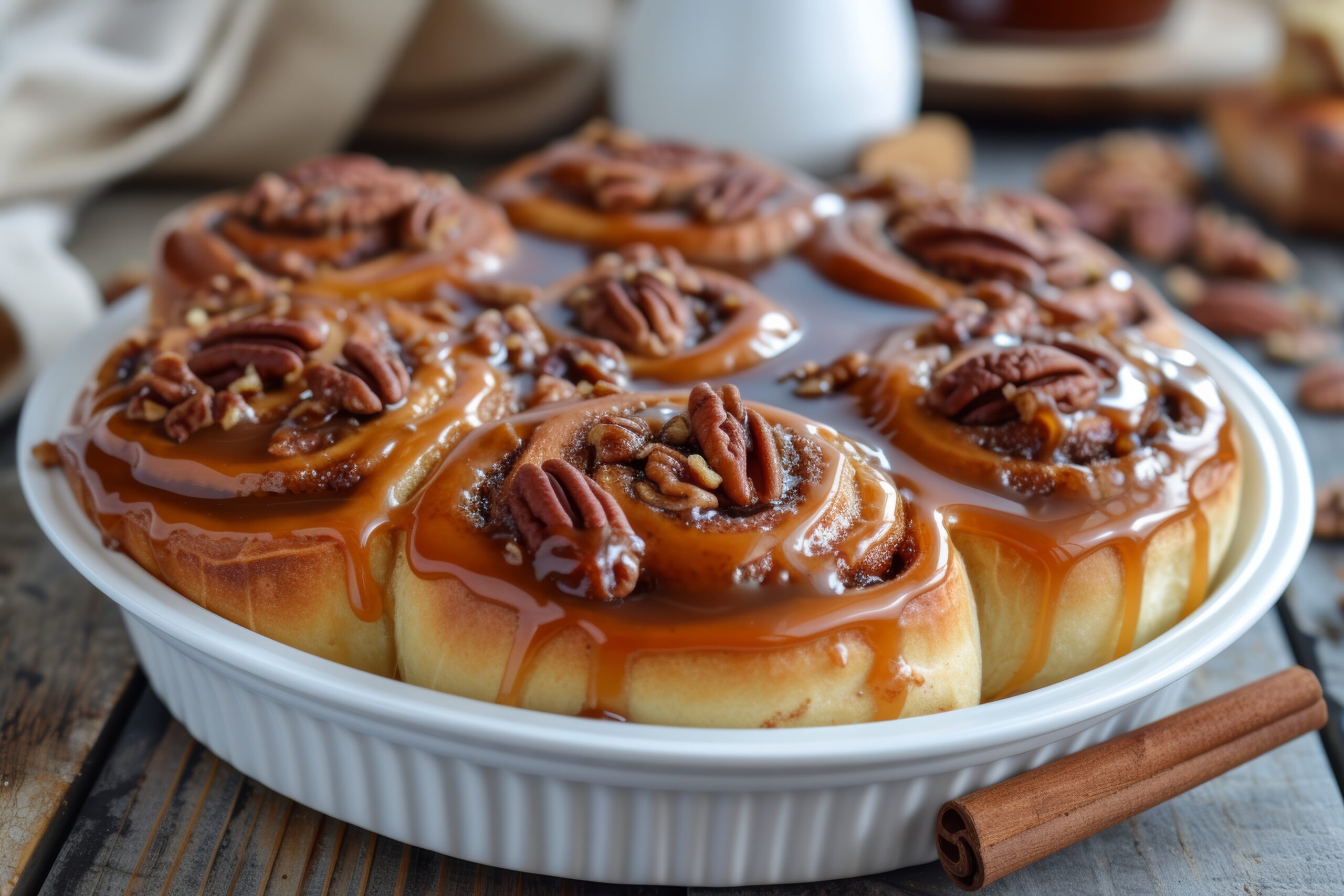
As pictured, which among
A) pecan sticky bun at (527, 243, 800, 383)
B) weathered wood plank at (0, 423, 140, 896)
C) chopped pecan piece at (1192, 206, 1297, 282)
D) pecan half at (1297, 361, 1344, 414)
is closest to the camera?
weathered wood plank at (0, 423, 140, 896)

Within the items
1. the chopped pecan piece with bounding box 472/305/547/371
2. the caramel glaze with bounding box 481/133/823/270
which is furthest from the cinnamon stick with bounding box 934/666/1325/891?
the caramel glaze with bounding box 481/133/823/270

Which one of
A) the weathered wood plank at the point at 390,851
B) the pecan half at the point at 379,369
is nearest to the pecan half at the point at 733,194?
the pecan half at the point at 379,369

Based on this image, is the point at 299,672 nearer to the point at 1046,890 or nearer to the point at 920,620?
the point at 920,620

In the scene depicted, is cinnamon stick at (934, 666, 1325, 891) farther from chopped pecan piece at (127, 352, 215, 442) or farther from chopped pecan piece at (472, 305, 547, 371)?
chopped pecan piece at (127, 352, 215, 442)

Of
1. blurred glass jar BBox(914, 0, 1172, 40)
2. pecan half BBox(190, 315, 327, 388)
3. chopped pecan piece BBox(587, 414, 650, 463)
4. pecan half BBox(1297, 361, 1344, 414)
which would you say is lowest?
pecan half BBox(1297, 361, 1344, 414)

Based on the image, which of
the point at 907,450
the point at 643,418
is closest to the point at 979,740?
the point at 907,450

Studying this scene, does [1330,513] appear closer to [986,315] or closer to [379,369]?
[986,315]

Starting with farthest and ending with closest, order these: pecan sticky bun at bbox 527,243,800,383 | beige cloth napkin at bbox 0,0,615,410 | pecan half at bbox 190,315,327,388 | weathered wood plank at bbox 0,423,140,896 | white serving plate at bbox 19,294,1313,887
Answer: beige cloth napkin at bbox 0,0,615,410 < pecan sticky bun at bbox 527,243,800,383 < pecan half at bbox 190,315,327,388 < weathered wood plank at bbox 0,423,140,896 < white serving plate at bbox 19,294,1313,887

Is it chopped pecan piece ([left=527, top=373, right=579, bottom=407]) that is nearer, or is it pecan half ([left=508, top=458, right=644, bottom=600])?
pecan half ([left=508, top=458, right=644, bottom=600])
